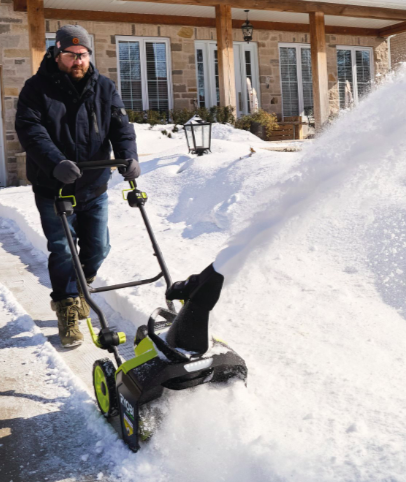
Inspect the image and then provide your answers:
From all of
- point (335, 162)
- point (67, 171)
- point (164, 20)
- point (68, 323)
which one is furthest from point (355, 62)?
point (335, 162)

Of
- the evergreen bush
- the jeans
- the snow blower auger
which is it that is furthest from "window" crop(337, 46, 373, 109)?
the snow blower auger

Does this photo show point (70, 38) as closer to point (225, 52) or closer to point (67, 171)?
point (67, 171)

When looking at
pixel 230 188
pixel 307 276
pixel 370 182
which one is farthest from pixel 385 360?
pixel 230 188

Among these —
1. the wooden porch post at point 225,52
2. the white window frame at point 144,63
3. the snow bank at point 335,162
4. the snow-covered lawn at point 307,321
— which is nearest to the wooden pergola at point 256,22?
the wooden porch post at point 225,52

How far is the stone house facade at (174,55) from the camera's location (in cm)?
1180

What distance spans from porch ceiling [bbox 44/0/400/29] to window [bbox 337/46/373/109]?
883mm

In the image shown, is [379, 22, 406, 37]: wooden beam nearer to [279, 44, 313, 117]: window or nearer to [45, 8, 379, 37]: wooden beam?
[45, 8, 379, 37]: wooden beam

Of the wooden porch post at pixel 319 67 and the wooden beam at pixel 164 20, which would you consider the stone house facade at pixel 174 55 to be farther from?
the wooden porch post at pixel 319 67

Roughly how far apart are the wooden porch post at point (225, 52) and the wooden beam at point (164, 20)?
163 centimetres

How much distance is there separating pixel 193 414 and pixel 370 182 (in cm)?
356

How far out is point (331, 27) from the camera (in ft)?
52.3

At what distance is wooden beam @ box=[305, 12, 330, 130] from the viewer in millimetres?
13164

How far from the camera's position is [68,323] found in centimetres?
357

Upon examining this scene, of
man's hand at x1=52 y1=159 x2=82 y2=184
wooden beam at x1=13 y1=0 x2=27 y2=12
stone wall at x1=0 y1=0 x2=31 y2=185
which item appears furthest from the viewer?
stone wall at x1=0 y1=0 x2=31 y2=185
